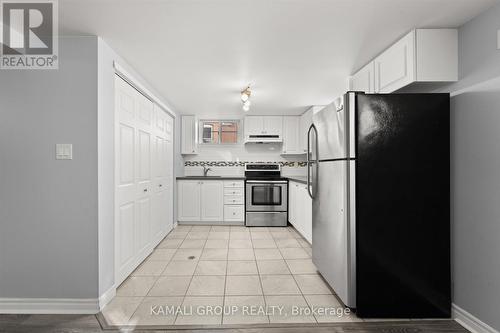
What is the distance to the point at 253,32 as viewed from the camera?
211cm

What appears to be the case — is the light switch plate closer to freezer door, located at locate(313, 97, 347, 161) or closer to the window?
freezer door, located at locate(313, 97, 347, 161)

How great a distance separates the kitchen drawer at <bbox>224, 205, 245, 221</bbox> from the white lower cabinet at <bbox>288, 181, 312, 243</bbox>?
3.05 ft

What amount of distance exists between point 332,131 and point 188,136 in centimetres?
373

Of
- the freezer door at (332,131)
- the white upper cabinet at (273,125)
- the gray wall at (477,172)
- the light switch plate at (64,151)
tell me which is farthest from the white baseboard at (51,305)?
the white upper cabinet at (273,125)

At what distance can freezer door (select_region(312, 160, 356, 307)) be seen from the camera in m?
2.12

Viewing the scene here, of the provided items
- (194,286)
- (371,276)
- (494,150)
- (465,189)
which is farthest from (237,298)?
(494,150)

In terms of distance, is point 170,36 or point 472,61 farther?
point 170,36

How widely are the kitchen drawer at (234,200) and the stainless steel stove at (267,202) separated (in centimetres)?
11

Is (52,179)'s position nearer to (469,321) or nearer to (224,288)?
(224,288)

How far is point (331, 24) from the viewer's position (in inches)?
78.8

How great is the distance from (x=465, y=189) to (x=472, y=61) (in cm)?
95

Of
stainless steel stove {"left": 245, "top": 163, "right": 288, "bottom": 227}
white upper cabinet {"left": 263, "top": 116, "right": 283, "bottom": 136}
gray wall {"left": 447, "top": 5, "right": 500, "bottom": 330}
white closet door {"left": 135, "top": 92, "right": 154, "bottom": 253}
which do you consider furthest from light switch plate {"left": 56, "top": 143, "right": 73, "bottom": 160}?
white upper cabinet {"left": 263, "top": 116, "right": 283, "bottom": 136}

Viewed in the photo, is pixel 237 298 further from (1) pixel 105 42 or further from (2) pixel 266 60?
(1) pixel 105 42

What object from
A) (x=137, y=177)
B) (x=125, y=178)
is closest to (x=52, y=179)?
(x=125, y=178)
